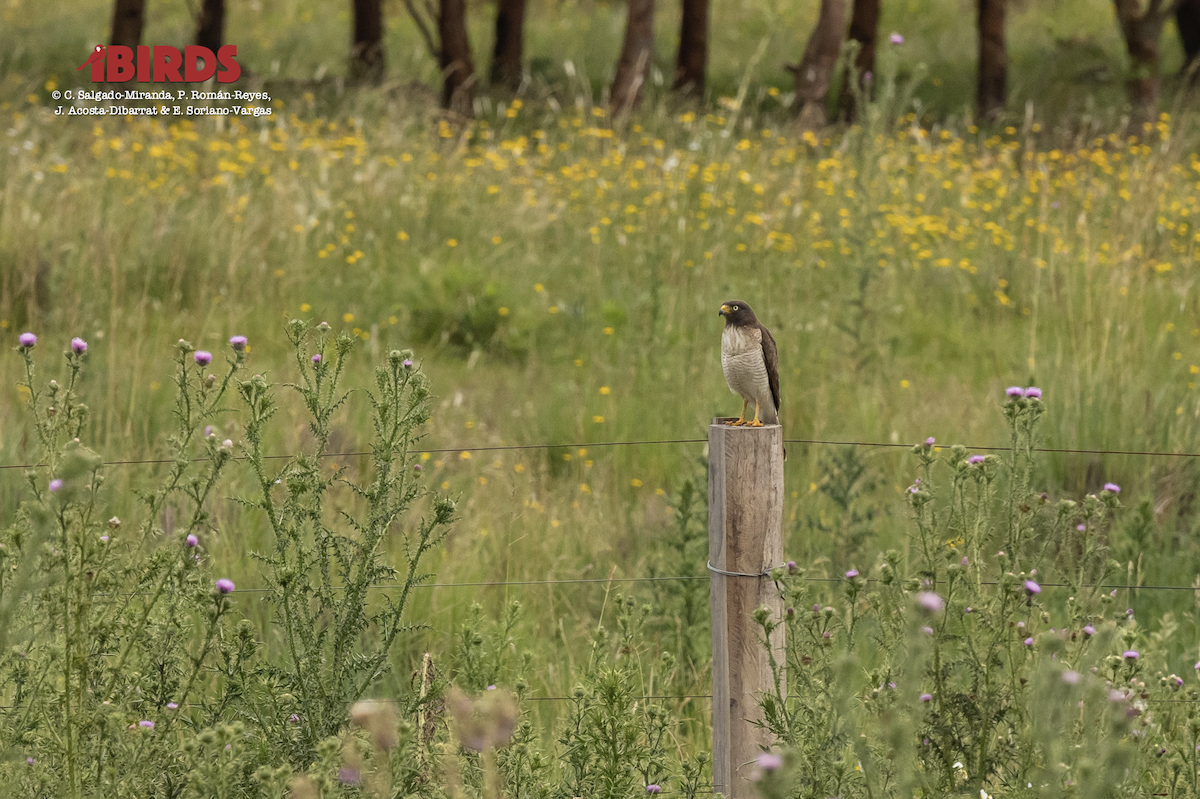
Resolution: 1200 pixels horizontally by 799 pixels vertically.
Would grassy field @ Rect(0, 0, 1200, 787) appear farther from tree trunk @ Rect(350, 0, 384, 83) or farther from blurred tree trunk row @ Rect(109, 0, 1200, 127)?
tree trunk @ Rect(350, 0, 384, 83)

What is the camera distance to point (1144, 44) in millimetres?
12930

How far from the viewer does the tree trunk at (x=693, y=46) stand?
1662 centimetres

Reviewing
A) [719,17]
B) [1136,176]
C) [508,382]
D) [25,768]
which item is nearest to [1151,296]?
[1136,176]

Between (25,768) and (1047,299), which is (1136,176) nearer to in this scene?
(1047,299)

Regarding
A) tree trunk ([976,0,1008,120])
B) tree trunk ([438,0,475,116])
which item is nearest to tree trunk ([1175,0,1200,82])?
tree trunk ([976,0,1008,120])

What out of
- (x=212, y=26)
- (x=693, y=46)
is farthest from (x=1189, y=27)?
(x=212, y=26)

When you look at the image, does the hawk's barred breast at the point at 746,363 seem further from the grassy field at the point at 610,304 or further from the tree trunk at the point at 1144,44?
the tree trunk at the point at 1144,44

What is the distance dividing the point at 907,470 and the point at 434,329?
3090 mm

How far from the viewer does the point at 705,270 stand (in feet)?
21.8

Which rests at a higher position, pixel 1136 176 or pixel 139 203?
pixel 1136 176

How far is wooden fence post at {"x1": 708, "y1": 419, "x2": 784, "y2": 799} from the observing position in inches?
94.9

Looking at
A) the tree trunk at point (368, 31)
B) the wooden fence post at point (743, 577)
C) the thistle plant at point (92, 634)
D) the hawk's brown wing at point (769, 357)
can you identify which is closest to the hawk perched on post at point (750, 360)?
the hawk's brown wing at point (769, 357)

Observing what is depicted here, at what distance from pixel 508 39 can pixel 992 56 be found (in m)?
7.11

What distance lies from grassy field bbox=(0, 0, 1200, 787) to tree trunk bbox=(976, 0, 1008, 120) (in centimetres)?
570
